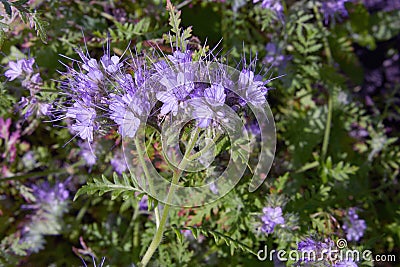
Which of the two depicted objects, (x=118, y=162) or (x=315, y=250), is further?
(x=118, y=162)

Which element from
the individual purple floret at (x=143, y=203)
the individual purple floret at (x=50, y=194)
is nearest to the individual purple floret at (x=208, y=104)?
the individual purple floret at (x=143, y=203)

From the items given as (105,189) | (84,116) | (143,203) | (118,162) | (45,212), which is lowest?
(45,212)

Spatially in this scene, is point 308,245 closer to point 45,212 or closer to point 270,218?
point 270,218

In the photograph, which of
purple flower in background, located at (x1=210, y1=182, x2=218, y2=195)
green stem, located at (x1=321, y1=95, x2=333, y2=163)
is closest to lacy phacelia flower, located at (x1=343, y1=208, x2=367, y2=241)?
green stem, located at (x1=321, y1=95, x2=333, y2=163)

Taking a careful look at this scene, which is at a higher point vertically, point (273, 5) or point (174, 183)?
point (273, 5)

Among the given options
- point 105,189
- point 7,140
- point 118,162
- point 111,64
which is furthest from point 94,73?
point 7,140

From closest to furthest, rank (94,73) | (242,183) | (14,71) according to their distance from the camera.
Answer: (94,73) < (14,71) < (242,183)

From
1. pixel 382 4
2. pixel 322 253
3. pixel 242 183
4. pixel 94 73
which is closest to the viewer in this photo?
pixel 94 73
